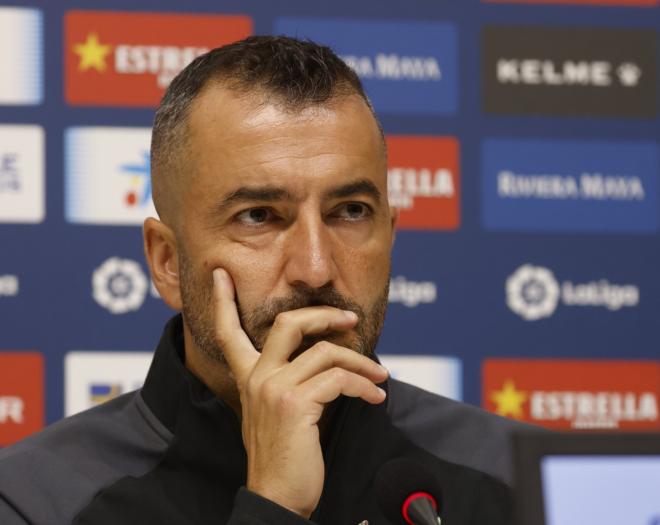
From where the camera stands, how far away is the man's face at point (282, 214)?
140cm

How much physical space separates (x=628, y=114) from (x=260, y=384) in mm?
1740

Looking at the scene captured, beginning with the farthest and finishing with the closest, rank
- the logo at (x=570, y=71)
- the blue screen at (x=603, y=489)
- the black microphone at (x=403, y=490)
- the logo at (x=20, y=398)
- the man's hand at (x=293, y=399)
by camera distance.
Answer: the logo at (x=570, y=71) → the logo at (x=20, y=398) → the man's hand at (x=293, y=399) → the black microphone at (x=403, y=490) → the blue screen at (x=603, y=489)

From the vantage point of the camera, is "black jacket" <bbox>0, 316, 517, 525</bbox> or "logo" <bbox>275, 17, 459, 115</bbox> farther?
"logo" <bbox>275, 17, 459, 115</bbox>

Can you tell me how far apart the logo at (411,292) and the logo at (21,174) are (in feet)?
2.58

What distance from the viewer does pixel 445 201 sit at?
106 inches

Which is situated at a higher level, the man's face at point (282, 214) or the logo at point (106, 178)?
the logo at point (106, 178)

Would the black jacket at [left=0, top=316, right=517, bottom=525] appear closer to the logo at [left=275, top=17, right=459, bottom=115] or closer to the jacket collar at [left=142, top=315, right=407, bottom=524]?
the jacket collar at [left=142, top=315, right=407, bottom=524]

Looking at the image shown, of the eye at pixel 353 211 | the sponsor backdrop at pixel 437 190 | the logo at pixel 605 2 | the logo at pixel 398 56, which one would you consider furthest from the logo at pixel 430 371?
the eye at pixel 353 211

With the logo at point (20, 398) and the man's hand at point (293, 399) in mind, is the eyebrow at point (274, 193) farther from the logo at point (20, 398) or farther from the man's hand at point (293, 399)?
the logo at point (20, 398)

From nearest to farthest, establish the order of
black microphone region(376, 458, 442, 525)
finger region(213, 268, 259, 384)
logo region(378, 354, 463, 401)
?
black microphone region(376, 458, 442, 525) → finger region(213, 268, 259, 384) → logo region(378, 354, 463, 401)

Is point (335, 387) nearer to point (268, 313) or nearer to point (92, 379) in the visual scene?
point (268, 313)

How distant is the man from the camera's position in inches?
55.0

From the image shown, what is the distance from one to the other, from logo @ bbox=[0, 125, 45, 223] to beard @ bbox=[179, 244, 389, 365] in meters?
1.10

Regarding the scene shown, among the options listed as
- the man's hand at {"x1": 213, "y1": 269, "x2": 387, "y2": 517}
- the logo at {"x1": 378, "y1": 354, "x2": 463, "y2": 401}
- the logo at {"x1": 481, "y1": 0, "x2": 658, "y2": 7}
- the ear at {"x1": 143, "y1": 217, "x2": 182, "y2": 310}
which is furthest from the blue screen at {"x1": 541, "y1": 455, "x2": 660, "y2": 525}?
the logo at {"x1": 481, "y1": 0, "x2": 658, "y2": 7}
